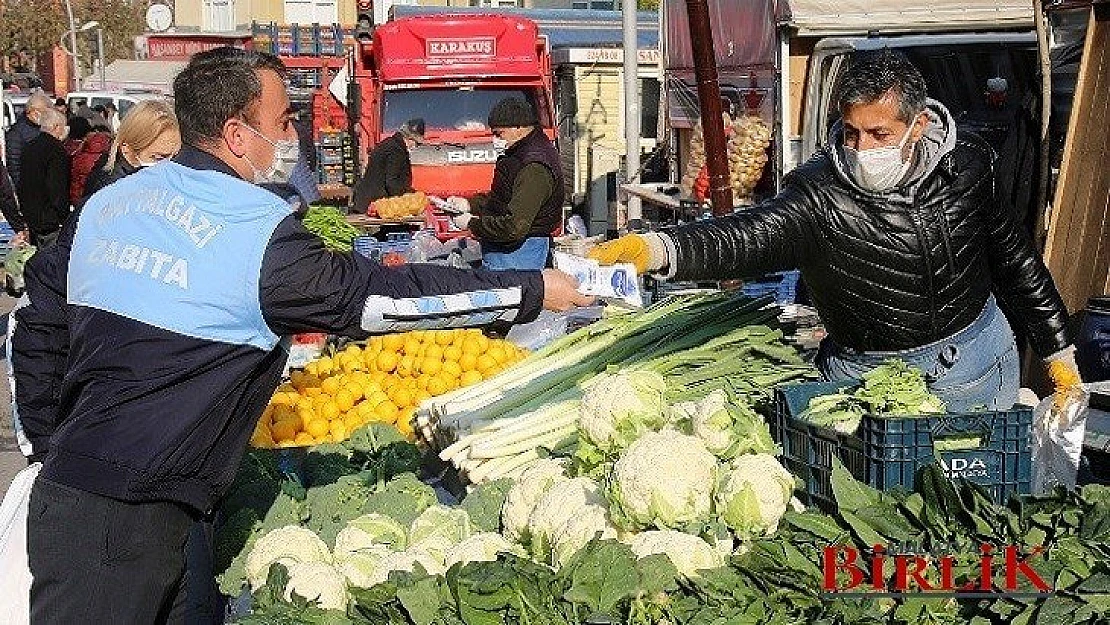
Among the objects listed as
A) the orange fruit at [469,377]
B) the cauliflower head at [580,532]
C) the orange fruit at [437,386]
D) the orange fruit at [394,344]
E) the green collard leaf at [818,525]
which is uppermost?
the green collard leaf at [818,525]

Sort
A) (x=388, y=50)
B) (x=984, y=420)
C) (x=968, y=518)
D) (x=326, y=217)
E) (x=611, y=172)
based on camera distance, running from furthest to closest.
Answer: (x=611, y=172) < (x=388, y=50) < (x=326, y=217) < (x=984, y=420) < (x=968, y=518)

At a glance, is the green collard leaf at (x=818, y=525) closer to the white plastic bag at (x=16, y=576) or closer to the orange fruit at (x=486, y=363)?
the white plastic bag at (x=16, y=576)

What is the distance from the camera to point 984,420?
329 centimetres

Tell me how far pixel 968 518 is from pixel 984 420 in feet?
1.05

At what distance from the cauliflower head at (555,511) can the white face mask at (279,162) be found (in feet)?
3.62

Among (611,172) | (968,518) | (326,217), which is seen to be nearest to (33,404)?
(968,518)

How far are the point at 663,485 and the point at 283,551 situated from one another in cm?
118

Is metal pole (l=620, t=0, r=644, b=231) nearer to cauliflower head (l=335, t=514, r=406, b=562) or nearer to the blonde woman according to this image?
the blonde woman

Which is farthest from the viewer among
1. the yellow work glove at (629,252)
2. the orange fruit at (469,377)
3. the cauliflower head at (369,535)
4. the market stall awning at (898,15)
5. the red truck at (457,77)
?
the red truck at (457,77)

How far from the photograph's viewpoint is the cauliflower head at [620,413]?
379cm

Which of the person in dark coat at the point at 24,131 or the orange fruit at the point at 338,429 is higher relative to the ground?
the person in dark coat at the point at 24,131

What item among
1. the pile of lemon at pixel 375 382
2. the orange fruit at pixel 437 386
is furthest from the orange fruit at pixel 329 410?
the orange fruit at pixel 437 386

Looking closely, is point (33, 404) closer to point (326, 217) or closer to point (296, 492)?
point (296, 492)

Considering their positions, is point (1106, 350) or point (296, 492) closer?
point (296, 492)
